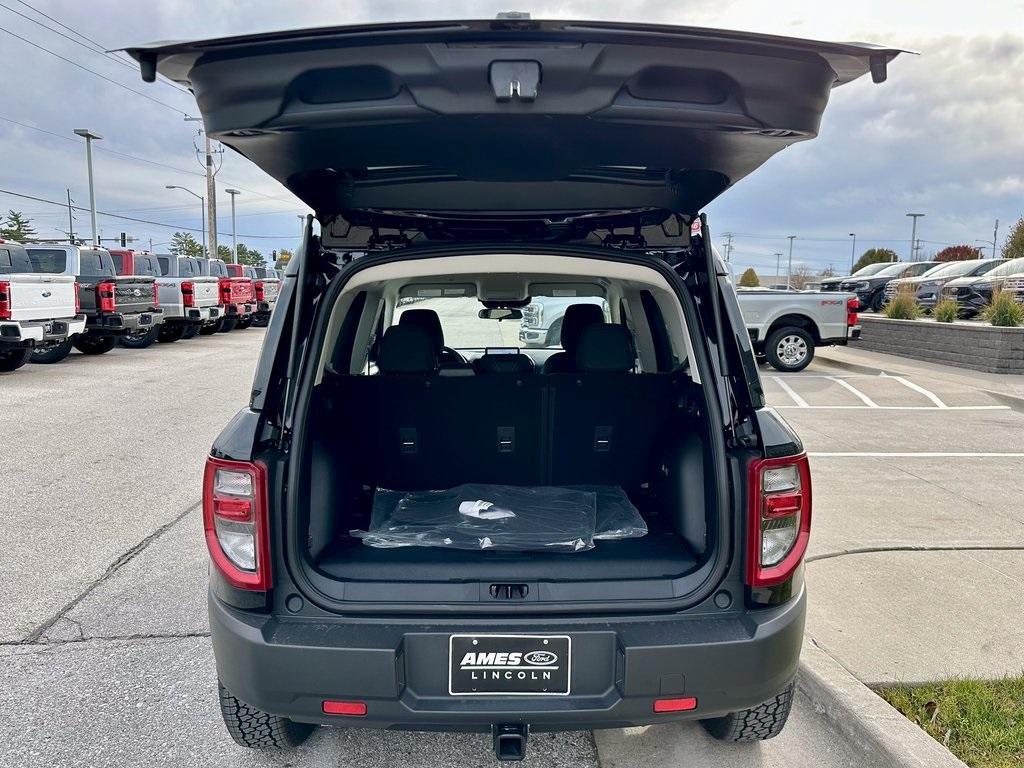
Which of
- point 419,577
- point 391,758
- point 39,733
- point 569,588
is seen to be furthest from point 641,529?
point 39,733

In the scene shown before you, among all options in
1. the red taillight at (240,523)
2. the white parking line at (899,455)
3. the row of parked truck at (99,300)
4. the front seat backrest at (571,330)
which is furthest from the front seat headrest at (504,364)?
the row of parked truck at (99,300)

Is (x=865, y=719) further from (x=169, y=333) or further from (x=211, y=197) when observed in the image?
(x=211, y=197)

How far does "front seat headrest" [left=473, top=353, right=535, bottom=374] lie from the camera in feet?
12.1

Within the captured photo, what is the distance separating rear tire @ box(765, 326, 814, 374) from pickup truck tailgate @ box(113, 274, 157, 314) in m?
12.0

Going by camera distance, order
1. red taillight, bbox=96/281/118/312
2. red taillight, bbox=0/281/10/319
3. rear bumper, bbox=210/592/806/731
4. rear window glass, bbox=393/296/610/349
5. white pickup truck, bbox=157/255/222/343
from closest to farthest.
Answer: rear bumper, bbox=210/592/806/731 → rear window glass, bbox=393/296/610/349 → red taillight, bbox=0/281/10/319 → red taillight, bbox=96/281/118/312 → white pickup truck, bbox=157/255/222/343

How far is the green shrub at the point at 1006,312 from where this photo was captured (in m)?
→ 12.5

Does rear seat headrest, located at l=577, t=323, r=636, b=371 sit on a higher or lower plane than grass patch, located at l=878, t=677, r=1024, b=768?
higher

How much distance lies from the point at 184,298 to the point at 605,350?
55.7 feet

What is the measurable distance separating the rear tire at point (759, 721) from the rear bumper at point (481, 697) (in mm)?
477

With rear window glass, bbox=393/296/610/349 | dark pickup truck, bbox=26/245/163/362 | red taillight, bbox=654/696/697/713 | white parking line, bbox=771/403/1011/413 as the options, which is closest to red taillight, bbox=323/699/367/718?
red taillight, bbox=654/696/697/713

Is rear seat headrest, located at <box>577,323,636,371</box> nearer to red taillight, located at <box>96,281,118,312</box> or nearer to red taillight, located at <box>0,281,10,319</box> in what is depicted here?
red taillight, located at <box>0,281,10,319</box>

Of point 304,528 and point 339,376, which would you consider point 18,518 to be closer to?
point 339,376

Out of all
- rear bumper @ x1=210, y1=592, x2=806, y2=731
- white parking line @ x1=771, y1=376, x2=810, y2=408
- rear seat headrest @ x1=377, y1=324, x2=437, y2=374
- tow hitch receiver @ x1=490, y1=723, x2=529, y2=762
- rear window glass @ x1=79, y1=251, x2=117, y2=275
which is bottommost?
white parking line @ x1=771, y1=376, x2=810, y2=408

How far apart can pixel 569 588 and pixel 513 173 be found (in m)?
1.31
